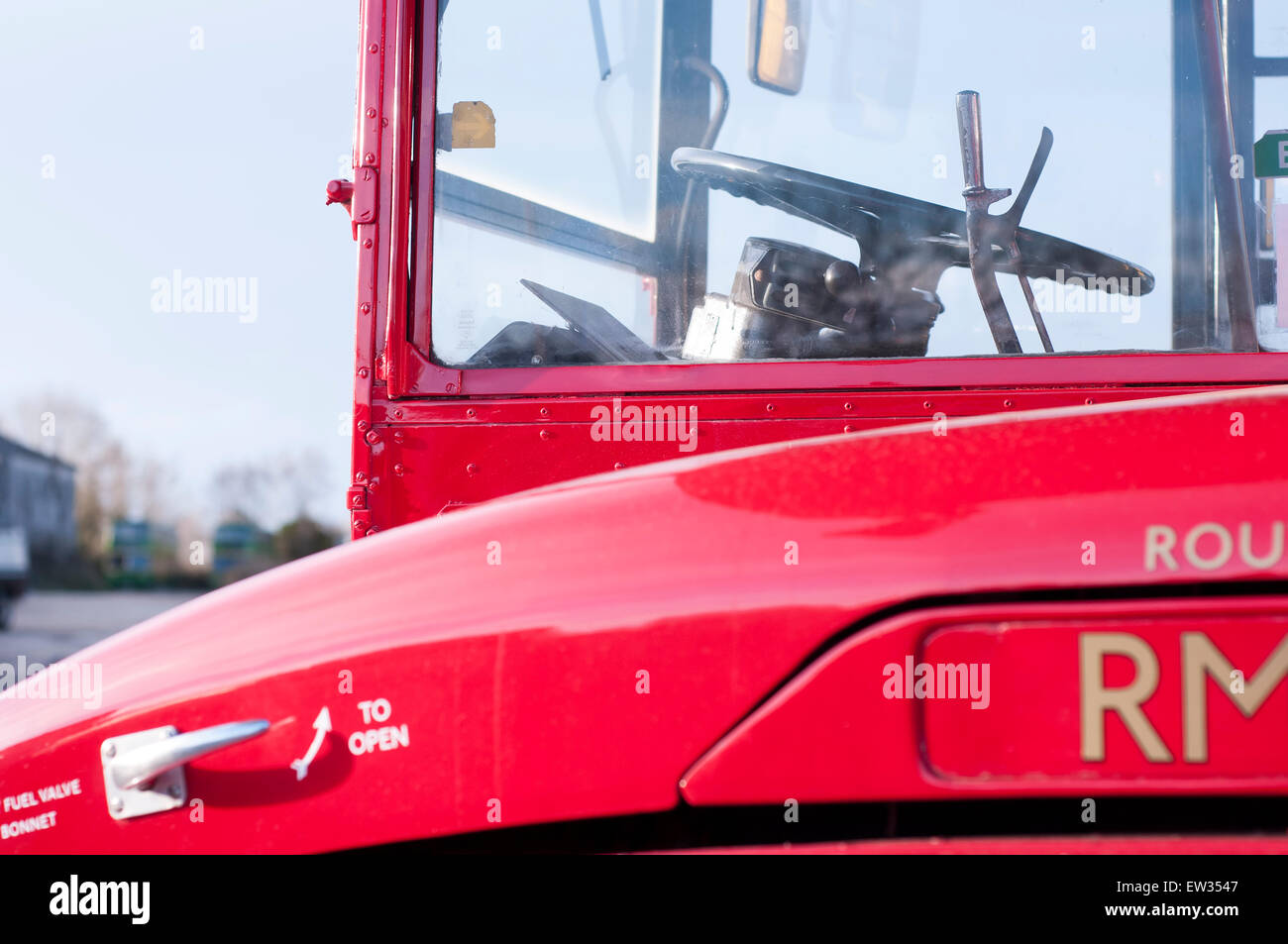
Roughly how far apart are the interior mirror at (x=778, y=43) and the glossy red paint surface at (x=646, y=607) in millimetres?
821

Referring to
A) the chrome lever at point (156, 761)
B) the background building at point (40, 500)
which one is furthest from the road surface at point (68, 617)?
the chrome lever at point (156, 761)

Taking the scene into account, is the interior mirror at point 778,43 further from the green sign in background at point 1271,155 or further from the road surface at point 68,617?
the road surface at point 68,617

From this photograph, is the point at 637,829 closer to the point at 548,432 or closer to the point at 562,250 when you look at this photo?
the point at 548,432

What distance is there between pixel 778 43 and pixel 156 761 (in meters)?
1.35

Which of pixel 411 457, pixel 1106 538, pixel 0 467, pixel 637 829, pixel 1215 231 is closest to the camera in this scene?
pixel 1106 538

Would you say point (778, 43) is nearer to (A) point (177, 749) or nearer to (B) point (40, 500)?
(A) point (177, 749)

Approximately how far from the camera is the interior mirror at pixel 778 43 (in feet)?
5.44

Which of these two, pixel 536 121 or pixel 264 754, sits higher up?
pixel 536 121

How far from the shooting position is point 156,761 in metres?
1.10

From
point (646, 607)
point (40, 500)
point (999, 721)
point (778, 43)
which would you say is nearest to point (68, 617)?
point (40, 500)

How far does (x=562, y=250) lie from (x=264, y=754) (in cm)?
97

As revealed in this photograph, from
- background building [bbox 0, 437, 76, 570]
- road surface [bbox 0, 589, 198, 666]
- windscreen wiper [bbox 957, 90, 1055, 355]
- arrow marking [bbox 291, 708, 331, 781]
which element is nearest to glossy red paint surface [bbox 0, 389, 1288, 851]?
arrow marking [bbox 291, 708, 331, 781]

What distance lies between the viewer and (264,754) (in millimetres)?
1096
